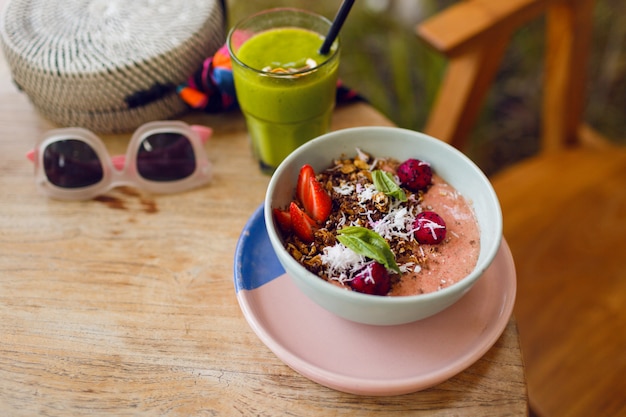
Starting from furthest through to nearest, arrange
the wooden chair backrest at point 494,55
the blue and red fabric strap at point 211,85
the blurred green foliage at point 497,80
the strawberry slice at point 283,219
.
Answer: the blurred green foliage at point 497,80
the wooden chair backrest at point 494,55
the blue and red fabric strap at point 211,85
the strawberry slice at point 283,219

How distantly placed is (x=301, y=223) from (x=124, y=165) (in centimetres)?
46

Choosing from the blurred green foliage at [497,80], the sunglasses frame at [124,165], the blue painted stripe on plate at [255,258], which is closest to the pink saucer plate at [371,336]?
the blue painted stripe on plate at [255,258]

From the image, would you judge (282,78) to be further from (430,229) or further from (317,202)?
(430,229)

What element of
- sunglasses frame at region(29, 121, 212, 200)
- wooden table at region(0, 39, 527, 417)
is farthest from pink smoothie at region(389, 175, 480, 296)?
sunglasses frame at region(29, 121, 212, 200)

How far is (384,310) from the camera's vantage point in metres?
0.74

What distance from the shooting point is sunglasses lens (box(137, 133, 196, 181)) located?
1.10m

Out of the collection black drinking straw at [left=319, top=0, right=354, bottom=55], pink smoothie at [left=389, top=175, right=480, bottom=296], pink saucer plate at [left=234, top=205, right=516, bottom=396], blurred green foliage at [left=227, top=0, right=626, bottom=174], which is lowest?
blurred green foliage at [left=227, top=0, right=626, bottom=174]

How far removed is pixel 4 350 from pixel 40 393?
4.4 inches

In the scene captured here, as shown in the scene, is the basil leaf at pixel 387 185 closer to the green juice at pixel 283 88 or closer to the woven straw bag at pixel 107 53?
the green juice at pixel 283 88

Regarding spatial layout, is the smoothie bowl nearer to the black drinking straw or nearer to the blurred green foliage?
the black drinking straw

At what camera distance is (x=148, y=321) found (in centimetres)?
90

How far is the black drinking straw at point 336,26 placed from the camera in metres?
0.95

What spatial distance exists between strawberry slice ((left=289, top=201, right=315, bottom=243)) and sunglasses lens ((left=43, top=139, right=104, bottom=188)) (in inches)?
18.5

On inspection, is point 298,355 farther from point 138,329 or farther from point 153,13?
point 153,13
